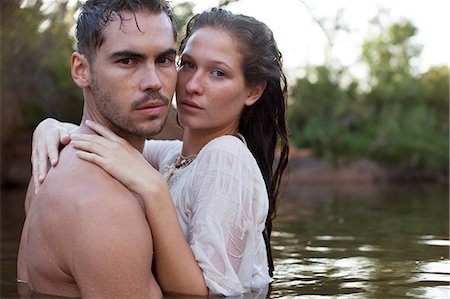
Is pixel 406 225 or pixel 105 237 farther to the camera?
pixel 406 225

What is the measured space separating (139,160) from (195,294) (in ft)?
1.82

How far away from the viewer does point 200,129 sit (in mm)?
3684

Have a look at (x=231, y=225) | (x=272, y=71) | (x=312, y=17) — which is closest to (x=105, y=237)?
(x=231, y=225)

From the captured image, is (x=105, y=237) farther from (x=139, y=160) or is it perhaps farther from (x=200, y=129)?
(x=200, y=129)

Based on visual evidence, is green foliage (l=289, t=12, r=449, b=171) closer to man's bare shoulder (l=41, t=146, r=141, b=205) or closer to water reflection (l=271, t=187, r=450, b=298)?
water reflection (l=271, t=187, r=450, b=298)

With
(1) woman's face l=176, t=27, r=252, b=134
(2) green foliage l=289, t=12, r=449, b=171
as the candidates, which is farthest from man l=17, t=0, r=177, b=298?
(2) green foliage l=289, t=12, r=449, b=171

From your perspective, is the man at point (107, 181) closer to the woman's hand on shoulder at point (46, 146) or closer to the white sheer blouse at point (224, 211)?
the woman's hand on shoulder at point (46, 146)

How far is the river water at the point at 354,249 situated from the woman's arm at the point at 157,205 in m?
0.71

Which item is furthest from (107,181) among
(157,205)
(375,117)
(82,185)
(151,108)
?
(375,117)

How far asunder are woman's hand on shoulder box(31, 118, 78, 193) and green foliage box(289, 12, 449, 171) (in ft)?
48.1

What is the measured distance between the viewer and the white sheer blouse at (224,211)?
10.6ft

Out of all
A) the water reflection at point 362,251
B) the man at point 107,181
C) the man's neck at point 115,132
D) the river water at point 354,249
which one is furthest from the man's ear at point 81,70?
the water reflection at point 362,251

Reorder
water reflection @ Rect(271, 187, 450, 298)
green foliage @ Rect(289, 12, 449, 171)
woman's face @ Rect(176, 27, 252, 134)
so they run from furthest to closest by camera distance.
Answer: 1. green foliage @ Rect(289, 12, 449, 171)
2. water reflection @ Rect(271, 187, 450, 298)
3. woman's face @ Rect(176, 27, 252, 134)

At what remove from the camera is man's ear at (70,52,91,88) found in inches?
128
